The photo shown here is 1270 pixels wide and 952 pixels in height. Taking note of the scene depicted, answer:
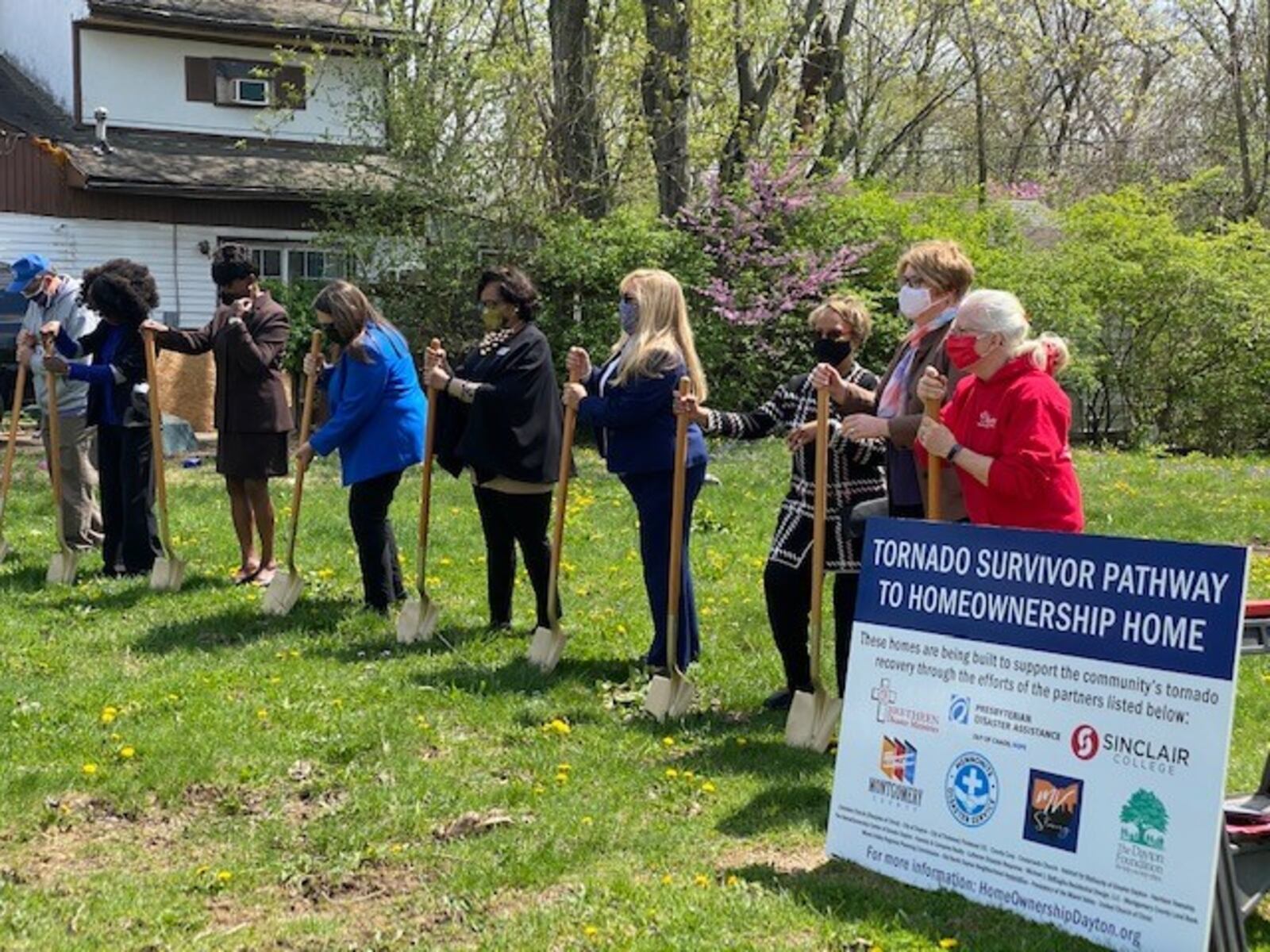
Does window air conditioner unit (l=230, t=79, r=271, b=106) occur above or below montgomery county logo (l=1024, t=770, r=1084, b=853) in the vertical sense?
above

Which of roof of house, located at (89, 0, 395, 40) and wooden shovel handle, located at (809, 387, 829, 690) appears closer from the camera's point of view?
wooden shovel handle, located at (809, 387, 829, 690)

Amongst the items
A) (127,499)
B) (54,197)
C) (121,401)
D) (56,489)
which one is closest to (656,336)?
(121,401)

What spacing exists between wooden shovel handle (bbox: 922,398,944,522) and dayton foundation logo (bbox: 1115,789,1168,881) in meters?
1.39

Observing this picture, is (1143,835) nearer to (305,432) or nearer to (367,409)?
(367,409)

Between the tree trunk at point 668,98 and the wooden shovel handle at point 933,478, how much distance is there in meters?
16.3

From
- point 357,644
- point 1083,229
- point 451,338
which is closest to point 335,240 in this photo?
point 451,338

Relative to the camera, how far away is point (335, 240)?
68.6ft

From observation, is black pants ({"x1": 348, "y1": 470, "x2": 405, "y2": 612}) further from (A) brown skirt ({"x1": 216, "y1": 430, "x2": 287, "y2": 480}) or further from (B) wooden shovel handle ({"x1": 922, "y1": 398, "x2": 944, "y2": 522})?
(B) wooden shovel handle ({"x1": 922, "y1": 398, "x2": 944, "y2": 522})

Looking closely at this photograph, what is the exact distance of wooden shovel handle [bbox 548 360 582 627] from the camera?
296 inches

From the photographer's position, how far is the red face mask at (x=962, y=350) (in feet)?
18.2

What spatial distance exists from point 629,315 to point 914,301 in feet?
5.31

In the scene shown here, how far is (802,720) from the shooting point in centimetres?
670

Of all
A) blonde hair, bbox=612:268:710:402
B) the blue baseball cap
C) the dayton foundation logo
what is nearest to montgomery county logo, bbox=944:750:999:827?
the dayton foundation logo

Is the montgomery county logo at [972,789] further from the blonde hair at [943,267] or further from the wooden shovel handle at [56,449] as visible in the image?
the wooden shovel handle at [56,449]
